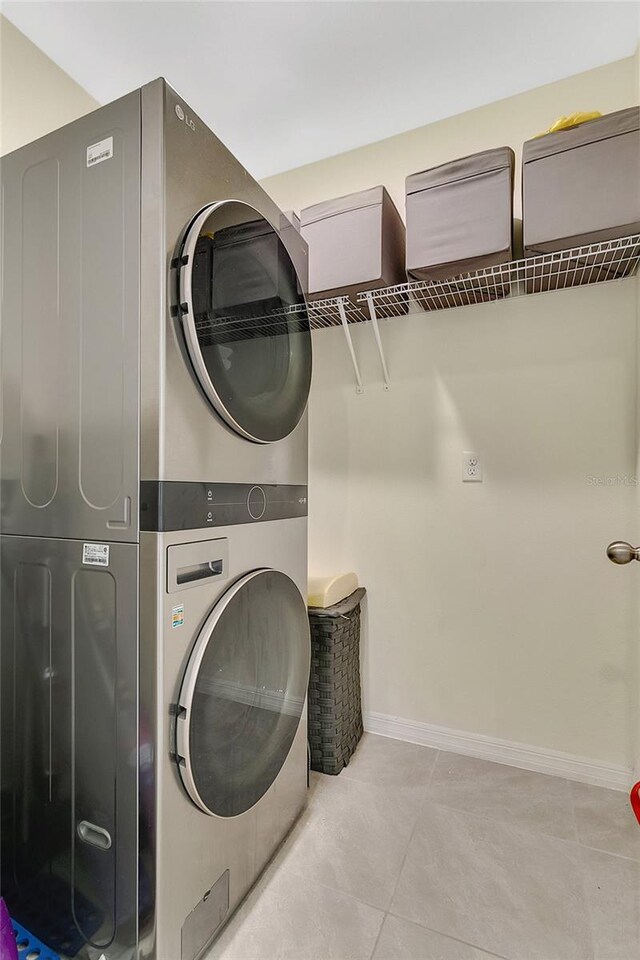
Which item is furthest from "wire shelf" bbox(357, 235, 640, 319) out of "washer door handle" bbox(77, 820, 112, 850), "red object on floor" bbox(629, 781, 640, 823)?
"washer door handle" bbox(77, 820, 112, 850)

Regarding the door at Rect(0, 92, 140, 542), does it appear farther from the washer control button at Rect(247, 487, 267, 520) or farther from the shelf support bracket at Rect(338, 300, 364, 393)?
the shelf support bracket at Rect(338, 300, 364, 393)

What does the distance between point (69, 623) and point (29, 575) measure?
171 millimetres

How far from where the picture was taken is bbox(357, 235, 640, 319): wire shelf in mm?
1514

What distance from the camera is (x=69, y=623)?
1.04 metres

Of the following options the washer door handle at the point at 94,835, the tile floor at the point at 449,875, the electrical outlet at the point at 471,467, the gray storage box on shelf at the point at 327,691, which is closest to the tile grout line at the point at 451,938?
the tile floor at the point at 449,875

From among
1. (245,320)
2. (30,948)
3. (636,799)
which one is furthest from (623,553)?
(30,948)

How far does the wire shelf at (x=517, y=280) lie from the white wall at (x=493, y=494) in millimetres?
55

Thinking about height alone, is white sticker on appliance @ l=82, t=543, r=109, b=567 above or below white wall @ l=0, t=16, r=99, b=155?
below

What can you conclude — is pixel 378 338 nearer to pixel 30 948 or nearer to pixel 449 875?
pixel 449 875

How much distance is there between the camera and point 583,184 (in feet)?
4.59

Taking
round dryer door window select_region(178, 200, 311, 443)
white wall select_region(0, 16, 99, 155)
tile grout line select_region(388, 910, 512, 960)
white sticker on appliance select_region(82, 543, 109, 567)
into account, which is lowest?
tile grout line select_region(388, 910, 512, 960)

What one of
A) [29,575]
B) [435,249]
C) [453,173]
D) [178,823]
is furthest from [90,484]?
[453,173]

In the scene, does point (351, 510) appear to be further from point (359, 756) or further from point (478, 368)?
point (359, 756)

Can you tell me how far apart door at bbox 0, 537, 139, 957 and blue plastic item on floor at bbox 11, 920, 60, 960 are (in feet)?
0.04
